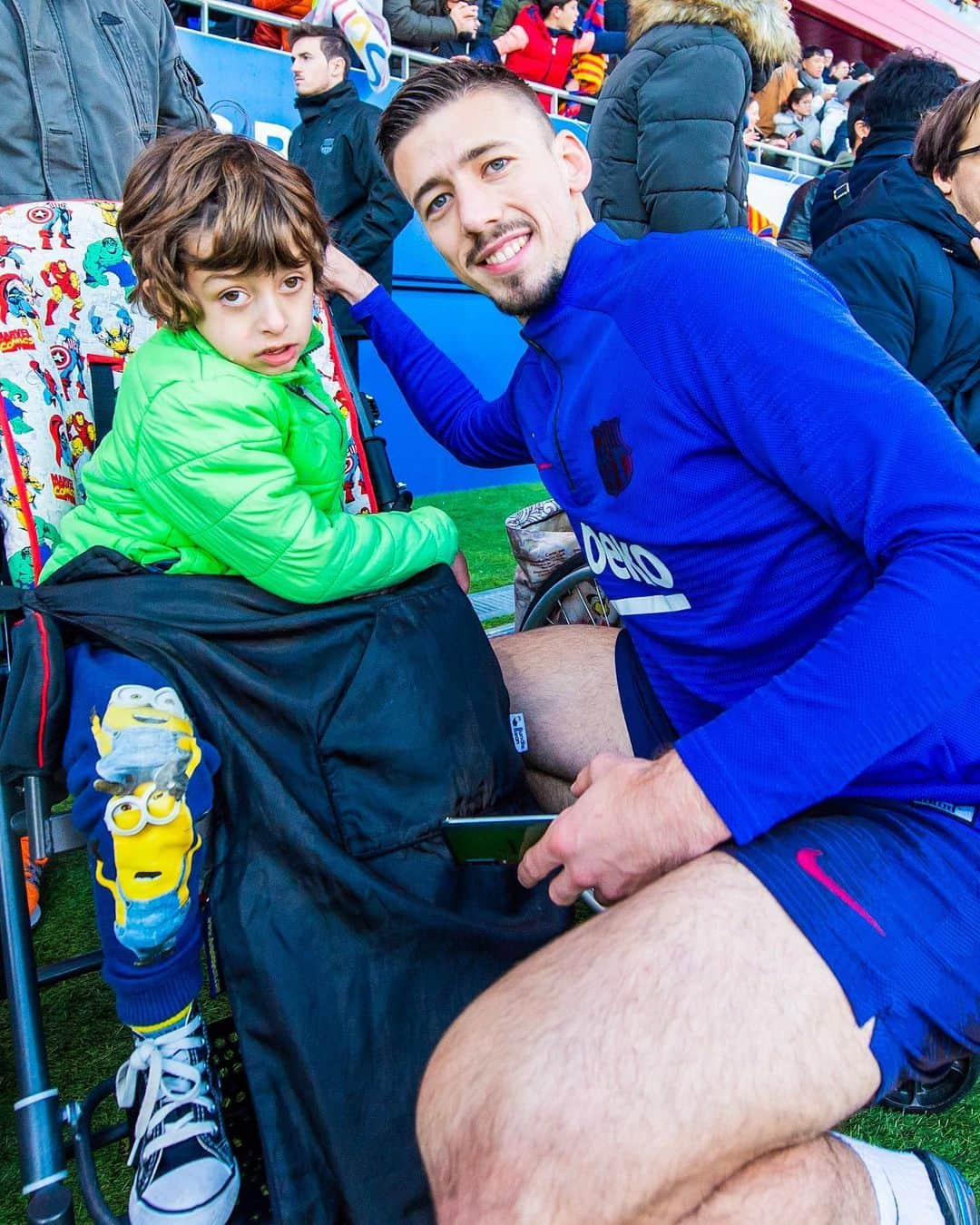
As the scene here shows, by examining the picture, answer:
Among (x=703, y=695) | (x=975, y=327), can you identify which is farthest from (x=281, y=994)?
(x=975, y=327)

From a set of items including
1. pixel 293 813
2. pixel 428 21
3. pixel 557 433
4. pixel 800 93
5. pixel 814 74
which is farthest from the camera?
pixel 814 74

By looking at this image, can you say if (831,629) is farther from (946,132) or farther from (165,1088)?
(946,132)

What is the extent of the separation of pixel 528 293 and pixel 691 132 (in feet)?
6.07

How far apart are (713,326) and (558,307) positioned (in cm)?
36

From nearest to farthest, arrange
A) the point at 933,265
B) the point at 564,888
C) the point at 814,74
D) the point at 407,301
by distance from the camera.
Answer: the point at 564,888, the point at 933,265, the point at 407,301, the point at 814,74

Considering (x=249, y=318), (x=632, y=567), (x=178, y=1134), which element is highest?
(x=249, y=318)

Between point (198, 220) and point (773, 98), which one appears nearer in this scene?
point (198, 220)

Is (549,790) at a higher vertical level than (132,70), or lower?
lower

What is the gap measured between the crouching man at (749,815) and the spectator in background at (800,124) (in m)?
10.3

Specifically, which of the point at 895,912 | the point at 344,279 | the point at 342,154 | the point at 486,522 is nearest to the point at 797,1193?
the point at 895,912

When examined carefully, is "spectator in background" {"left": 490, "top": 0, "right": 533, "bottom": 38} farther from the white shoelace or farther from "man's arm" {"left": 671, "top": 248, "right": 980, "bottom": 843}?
the white shoelace

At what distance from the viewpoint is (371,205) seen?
4.21 metres

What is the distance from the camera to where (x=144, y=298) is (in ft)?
5.06

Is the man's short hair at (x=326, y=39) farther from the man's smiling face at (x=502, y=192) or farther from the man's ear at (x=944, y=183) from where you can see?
the man's smiling face at (x=502, y=192)
